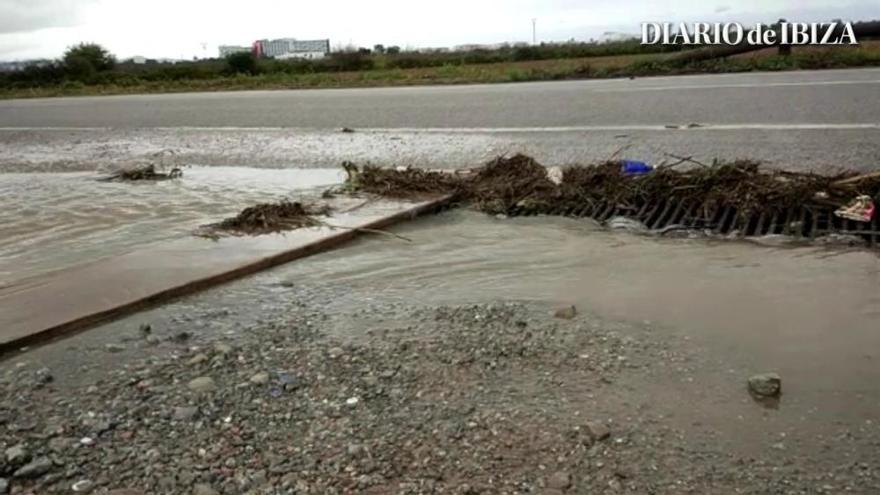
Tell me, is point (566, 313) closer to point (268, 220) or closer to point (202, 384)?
point (202, 384)

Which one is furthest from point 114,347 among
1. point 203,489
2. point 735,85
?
point 735,85

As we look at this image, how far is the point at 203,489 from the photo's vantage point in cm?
196

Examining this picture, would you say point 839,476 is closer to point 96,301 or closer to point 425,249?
point 425,249

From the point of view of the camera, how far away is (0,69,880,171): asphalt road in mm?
6359

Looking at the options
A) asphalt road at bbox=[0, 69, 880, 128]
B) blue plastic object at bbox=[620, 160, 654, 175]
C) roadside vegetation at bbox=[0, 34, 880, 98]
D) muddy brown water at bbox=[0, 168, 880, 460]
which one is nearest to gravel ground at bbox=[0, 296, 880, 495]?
muddy brown water at bbox=[0, 168, 880, 460]

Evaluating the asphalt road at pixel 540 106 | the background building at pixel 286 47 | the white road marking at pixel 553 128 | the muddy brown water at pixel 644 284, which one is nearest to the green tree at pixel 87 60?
the background building at pixel 286 47

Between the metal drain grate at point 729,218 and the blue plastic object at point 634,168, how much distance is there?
0.45 meters

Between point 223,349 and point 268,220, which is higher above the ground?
point 268,220

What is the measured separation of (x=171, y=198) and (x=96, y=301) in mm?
2382

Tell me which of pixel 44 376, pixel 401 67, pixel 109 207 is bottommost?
pixel 44 376

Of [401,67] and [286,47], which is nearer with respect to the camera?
[401,67]

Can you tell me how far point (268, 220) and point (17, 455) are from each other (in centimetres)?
256

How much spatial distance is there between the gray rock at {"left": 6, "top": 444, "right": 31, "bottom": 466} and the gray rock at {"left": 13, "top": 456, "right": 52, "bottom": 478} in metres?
0.03

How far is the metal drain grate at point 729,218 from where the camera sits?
4.05 meters
